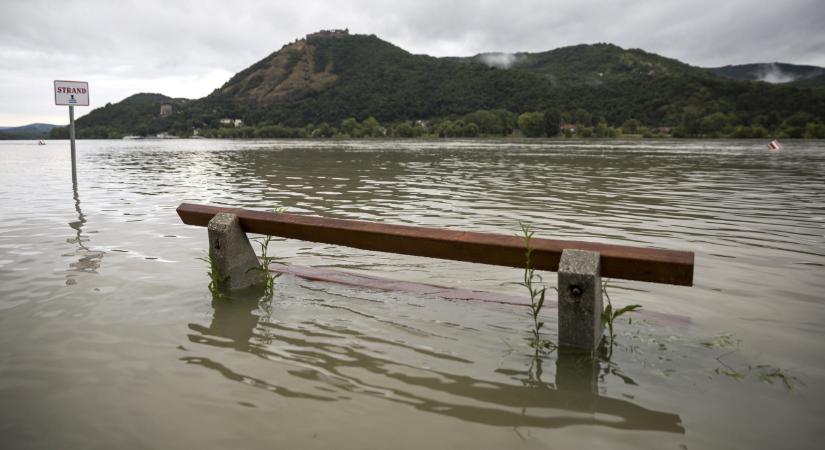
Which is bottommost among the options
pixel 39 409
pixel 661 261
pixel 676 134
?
pixel 39 409

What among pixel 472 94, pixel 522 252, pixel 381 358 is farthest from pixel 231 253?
pixel 472 94

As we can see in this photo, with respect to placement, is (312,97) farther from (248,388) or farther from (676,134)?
(248,388)

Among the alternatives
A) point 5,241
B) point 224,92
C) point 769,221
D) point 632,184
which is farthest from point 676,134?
point 224,92

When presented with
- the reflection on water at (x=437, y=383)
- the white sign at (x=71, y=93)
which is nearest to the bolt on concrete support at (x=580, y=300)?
the reflection on water at (x=437, y=383)

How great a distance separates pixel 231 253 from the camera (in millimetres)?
5309

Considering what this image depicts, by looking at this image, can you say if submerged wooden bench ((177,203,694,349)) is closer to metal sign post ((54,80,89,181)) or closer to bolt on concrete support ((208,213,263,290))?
bolt on concrete support ((208,213,263,290))

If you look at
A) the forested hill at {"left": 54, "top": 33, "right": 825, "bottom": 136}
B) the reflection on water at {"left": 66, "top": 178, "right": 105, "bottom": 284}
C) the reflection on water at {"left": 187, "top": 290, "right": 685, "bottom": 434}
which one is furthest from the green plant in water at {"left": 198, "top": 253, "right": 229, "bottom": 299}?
the forested hill at {"left": 54, "top": 33, "right": 825, "bottom": 136}

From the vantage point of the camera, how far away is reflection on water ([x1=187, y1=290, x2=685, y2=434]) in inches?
119

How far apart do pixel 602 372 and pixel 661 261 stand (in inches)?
32.3

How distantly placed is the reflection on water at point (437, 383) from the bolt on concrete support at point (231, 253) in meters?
0.93

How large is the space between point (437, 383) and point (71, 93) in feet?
45.4

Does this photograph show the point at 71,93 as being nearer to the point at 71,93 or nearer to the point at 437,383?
the point at 71,93

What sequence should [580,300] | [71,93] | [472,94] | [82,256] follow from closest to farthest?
[580,300] < [82,256] < [71,93] < [472,94]

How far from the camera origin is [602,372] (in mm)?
3600
